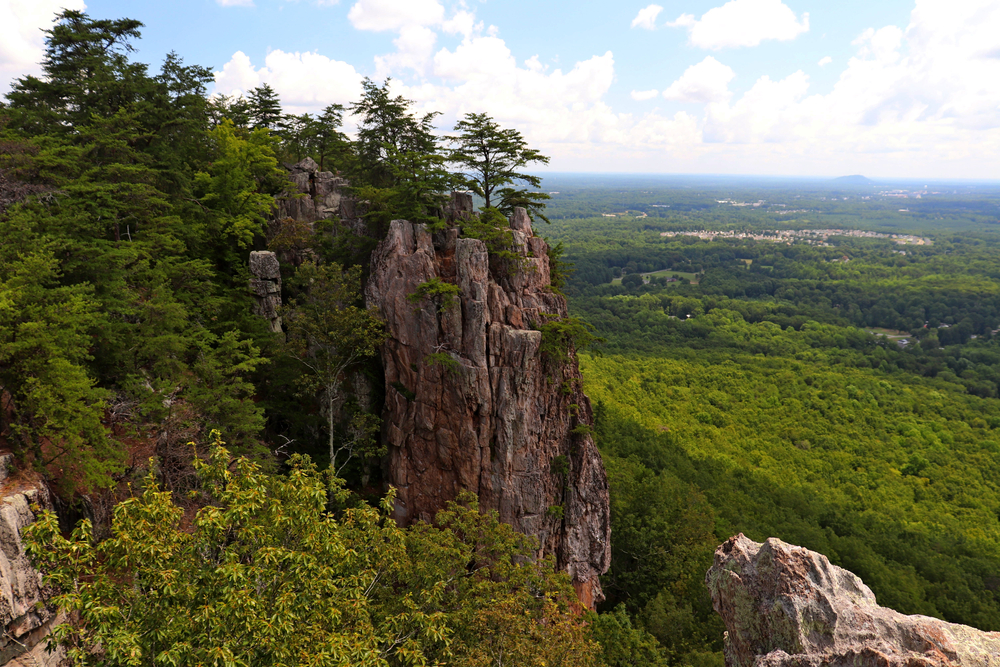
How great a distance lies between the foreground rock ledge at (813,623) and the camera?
7.38 meters

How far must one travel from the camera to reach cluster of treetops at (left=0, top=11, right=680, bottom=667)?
8859 millimetres

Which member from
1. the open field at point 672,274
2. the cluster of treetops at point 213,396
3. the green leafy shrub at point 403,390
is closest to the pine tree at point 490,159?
the cluster of treetops at point 213,396

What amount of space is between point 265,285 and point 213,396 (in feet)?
30.3

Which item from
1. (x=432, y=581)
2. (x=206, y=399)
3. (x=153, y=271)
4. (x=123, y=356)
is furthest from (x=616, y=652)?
(x=153, y=271)

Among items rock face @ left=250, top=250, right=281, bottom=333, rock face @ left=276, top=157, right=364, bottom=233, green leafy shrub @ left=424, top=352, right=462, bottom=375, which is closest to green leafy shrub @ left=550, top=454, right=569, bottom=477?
green leafy shrub @ left=424, top=352, right=462, bottom=375

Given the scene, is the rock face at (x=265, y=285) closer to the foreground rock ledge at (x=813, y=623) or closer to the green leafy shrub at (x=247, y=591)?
the green leafy shrub at (x=247, y=591)

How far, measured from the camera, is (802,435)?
65750mm

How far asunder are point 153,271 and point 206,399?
639 cm

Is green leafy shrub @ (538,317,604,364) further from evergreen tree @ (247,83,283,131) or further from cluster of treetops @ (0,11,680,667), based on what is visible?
evergreen tree @ (247,83,283,131)

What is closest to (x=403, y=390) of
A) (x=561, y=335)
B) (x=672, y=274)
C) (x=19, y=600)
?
(x=561, y=335)

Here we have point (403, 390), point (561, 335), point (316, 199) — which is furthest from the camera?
point (316, 199)

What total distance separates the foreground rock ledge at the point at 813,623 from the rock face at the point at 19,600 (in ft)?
45.6

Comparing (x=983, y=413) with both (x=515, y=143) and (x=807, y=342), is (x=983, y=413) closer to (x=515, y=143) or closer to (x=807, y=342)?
(x=807, y=342)

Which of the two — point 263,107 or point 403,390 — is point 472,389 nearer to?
point 403,390
